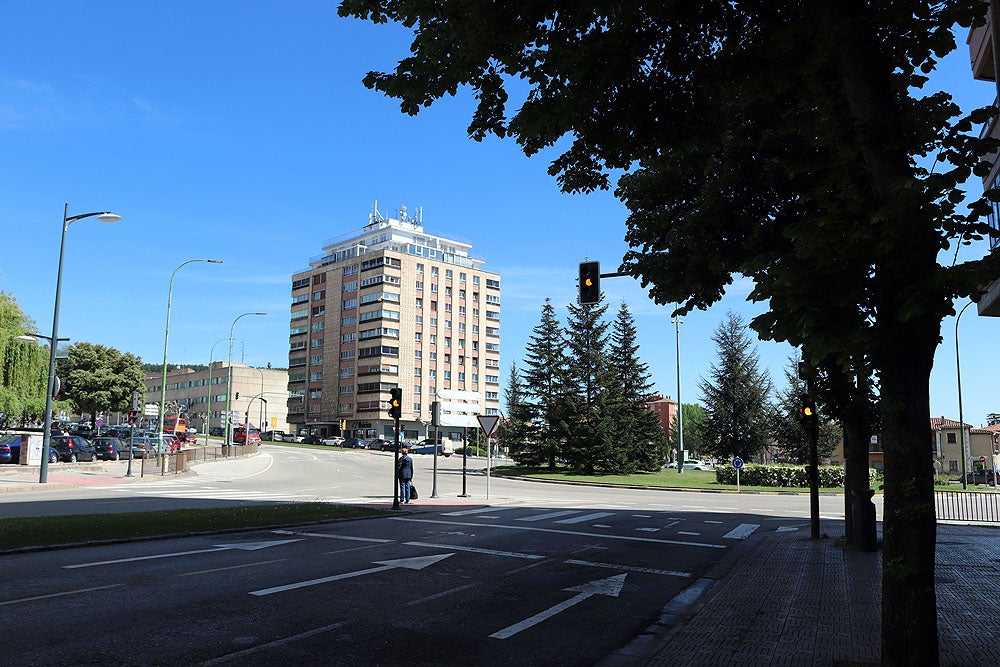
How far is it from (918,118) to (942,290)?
4.11 metres

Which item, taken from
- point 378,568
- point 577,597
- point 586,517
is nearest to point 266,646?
point 577,597

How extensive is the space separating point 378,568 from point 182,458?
34.5 metres

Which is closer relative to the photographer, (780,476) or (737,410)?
(780,476)

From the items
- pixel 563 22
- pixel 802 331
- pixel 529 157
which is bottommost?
pixel 802 331

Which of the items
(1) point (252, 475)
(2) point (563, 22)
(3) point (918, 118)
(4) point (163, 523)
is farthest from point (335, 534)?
(1) point (252, 475)

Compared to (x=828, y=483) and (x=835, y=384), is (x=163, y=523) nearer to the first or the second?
(x=835, y=384)

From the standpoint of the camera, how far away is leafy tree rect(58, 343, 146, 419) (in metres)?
83.8

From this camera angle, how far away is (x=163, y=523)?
1537 centimetres

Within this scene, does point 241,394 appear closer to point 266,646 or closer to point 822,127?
point 266,646

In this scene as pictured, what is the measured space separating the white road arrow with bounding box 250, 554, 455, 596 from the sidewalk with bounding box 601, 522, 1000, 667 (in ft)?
13.1

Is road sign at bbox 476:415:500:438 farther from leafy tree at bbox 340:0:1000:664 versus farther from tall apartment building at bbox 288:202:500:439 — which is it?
tall apartment building at bbox 288:202:500:439

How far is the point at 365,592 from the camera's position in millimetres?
9094

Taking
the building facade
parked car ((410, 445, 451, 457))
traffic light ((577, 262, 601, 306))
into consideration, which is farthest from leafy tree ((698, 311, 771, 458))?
the building facade

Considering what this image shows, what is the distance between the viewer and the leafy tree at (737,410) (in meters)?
59.2
